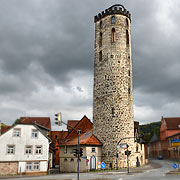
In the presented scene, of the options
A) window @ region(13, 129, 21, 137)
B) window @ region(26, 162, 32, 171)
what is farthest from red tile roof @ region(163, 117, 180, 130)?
window @ region(13, 129, 21, 137)

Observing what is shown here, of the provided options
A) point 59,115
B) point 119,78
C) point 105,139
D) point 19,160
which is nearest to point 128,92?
point 119,78

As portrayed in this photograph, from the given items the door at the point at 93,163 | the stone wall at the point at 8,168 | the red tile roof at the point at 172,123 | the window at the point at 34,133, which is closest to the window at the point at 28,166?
the stone wall at the point at 8,168

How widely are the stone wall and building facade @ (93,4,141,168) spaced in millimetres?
14688

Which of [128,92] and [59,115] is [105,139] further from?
[59,115]

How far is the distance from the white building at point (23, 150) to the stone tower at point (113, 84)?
1079 cm

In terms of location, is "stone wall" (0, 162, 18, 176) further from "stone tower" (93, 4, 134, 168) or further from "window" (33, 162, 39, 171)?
"stone tower" (93, 4, 134, 168)

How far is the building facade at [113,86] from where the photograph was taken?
127 ft

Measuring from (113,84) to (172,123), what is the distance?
47710 mm

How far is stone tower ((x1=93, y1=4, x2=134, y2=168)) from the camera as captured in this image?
38594 mm

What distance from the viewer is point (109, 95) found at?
131ft

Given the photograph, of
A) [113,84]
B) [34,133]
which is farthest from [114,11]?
[34,133]

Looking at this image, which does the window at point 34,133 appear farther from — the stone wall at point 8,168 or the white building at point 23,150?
the stone wall at point 8,168

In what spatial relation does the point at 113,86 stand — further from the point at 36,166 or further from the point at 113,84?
the point at 36,166

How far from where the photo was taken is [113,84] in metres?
40.0
